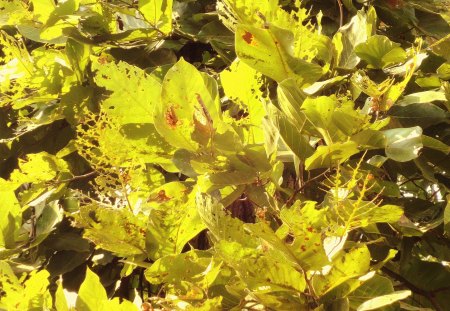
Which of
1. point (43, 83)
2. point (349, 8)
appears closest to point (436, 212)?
point (349, 8)

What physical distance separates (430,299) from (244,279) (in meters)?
0.46

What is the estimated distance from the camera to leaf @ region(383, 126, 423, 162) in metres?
0.81

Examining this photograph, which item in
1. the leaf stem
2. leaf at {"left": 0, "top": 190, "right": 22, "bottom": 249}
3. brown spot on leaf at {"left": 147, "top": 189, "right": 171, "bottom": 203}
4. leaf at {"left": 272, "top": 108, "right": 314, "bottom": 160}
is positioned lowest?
the leaf stem

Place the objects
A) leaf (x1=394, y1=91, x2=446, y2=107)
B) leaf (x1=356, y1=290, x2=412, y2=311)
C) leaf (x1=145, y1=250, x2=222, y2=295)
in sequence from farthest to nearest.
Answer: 1. leaf (x1=394, y1=91, x2=446, y2=107)
2. leaf (x1=145, y1=250, x2=222, y2=295)
3. leaf (x1=356, y1=290, x2=412, y2=311)

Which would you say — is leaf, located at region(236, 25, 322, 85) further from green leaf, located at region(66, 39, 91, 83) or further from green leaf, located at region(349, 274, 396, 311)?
green leaf, located at region(66, 39, 91, 83)

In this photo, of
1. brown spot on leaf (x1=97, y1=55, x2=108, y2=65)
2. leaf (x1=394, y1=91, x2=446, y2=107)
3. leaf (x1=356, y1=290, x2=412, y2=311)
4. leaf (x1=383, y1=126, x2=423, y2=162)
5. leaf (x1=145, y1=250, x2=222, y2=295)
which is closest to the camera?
leaf (x1=356, y1=290, x2=412, y2=311)

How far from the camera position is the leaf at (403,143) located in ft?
2.65

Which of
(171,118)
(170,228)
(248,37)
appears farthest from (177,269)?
(248,37)

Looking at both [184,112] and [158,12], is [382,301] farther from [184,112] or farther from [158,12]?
[158,12]

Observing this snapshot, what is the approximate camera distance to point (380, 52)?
1.00 m

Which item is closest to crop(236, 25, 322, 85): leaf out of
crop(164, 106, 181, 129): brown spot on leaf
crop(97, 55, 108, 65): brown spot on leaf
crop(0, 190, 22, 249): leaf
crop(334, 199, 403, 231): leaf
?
crop(164, 106, 181, 129): brown spot on leaf

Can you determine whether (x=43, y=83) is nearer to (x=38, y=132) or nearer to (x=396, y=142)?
(x=38, y=132)

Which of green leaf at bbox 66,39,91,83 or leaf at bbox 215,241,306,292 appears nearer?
leaf at bbox 215,241,306,292

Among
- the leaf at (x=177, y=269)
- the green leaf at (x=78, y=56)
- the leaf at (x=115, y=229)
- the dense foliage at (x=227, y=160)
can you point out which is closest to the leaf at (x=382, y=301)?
the dense foliage at (x=227, y=160)
